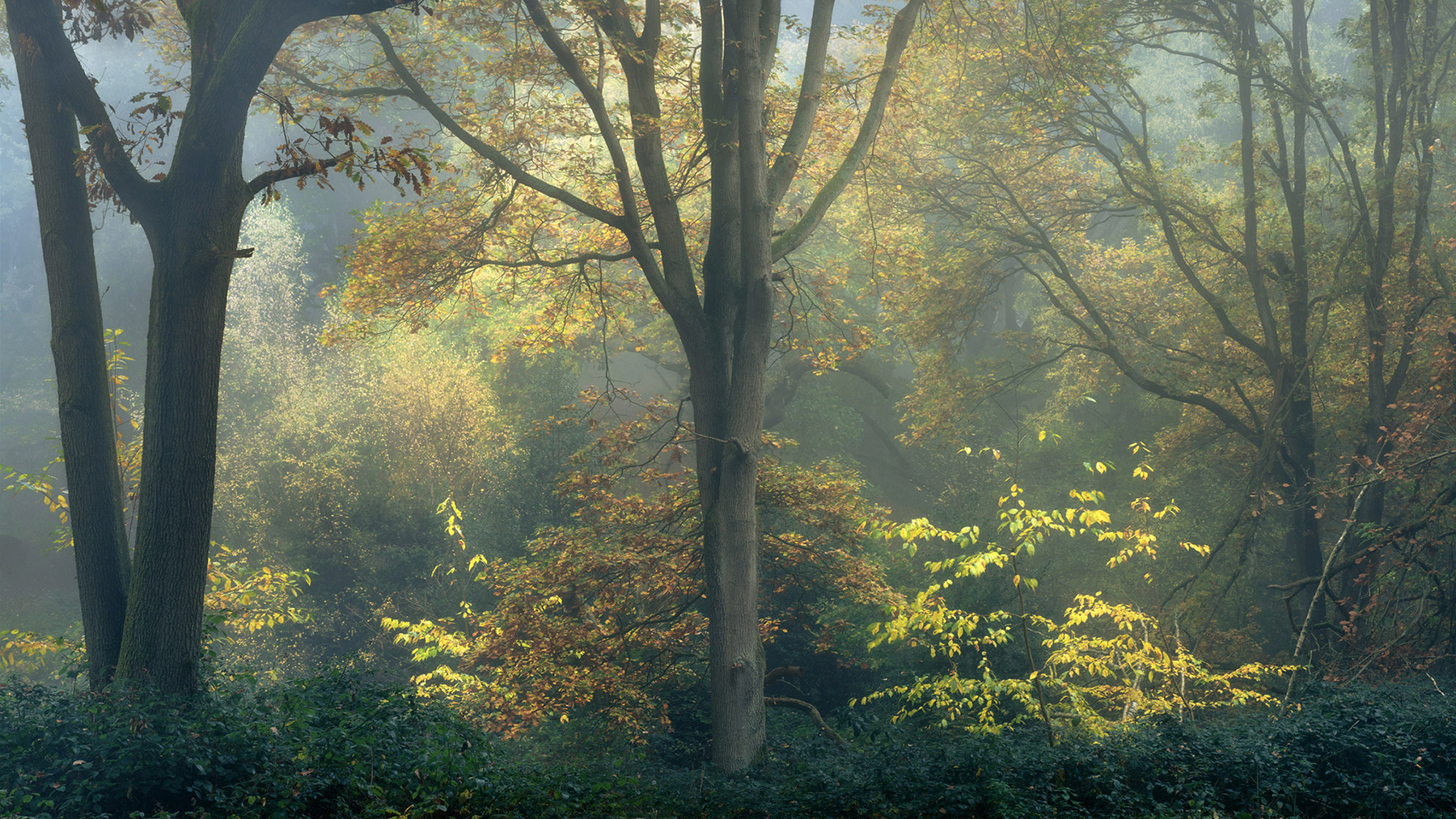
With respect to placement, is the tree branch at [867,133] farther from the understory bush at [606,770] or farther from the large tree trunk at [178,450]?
the large tree trunk at [178,450]

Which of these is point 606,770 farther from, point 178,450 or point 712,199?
point 712,199

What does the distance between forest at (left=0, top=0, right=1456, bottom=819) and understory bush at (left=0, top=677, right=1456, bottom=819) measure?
33 mm

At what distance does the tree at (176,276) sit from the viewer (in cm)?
453

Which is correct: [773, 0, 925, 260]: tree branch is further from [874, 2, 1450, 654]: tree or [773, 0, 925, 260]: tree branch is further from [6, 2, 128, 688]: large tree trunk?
[6, 2, 128, 688]: large tree trunk

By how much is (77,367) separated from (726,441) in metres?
4.71

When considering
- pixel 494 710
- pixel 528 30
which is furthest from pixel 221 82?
pixel 494 710

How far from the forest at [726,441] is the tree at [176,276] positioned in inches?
1.1

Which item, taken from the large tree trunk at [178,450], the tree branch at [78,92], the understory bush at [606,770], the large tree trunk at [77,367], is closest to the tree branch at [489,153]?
the tree branch at [78,92]

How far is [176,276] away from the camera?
15.1ft

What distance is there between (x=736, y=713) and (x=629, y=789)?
9.77 ft

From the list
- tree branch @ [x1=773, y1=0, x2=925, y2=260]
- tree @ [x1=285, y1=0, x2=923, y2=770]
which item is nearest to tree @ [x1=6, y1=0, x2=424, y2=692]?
tree @ [x1=285, y1=0, x2=923, y2=770]

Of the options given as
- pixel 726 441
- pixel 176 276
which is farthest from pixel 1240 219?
pixel 176 276

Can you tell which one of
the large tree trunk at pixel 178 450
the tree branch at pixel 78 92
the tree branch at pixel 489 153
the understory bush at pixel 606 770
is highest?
the tree branch at pixel 489 153

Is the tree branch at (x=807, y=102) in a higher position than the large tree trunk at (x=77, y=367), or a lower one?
higher
